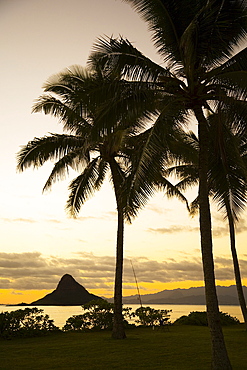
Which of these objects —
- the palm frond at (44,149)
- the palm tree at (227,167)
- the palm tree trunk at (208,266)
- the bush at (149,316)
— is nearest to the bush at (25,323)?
the bush at (149,316)

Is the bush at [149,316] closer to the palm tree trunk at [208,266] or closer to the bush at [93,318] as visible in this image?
the bush at [93,318]

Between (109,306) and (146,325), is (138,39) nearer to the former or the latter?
(109,306)

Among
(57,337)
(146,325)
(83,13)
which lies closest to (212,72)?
(83,13)

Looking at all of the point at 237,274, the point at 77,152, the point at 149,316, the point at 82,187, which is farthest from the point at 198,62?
the point at 149,316

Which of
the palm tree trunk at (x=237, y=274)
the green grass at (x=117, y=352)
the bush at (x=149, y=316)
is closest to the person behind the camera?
the green grass at (x=117, y=352)

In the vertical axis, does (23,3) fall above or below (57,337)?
above

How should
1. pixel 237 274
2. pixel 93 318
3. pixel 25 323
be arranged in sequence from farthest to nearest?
pixel 93 318 → pixel 237 274 → pixel 25 323

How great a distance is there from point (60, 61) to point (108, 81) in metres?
4.19

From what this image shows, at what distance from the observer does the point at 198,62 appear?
1027cm

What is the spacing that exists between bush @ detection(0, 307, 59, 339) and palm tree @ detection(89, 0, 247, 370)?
10.2m

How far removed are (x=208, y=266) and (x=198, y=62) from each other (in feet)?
17.4

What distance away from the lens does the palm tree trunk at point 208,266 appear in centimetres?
877

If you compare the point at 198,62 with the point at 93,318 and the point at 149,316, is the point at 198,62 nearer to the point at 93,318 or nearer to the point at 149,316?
the point at 93,318

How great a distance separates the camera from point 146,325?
20344mm
